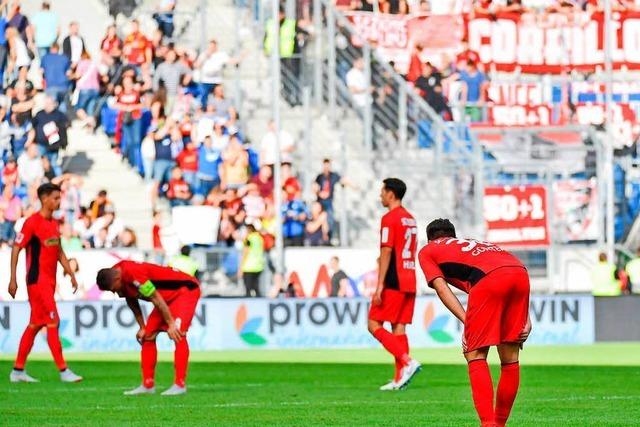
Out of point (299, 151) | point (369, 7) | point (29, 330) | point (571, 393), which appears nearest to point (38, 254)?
point (29, 330)

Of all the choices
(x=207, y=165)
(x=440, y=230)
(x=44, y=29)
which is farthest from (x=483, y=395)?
(x=44, y=29)

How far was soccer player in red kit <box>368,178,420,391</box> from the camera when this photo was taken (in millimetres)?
16641

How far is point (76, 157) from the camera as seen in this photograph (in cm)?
3120

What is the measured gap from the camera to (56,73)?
31297 mm

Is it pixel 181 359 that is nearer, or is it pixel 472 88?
pixel 181 359

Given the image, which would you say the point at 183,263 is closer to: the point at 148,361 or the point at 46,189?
the point at 46,189

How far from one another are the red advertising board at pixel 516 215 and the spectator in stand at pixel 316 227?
2.96 m

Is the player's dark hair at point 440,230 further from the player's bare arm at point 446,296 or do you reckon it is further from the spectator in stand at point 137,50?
the spectator in stand at point 137,50

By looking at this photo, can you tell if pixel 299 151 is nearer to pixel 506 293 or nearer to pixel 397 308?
pixel 397 308

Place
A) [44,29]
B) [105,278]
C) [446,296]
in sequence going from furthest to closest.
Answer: [44,29]
[105,278]
[446,296]

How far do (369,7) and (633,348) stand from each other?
10.7m

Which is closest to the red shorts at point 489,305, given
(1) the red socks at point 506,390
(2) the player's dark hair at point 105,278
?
(1) the red socks at point 506,390

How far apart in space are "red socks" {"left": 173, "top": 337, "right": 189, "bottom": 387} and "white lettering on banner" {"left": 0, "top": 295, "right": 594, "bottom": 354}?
32.7 ft

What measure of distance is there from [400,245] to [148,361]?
2682 mm
